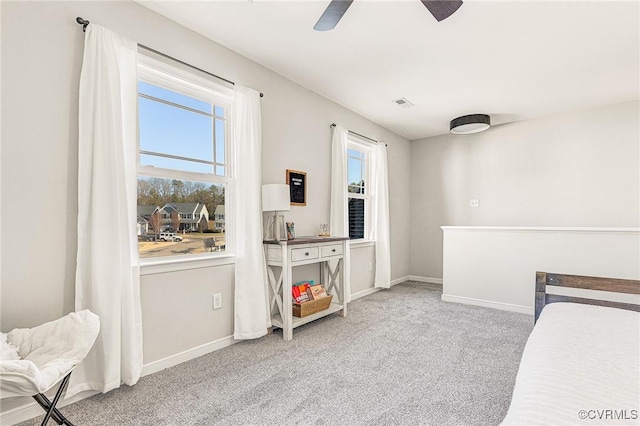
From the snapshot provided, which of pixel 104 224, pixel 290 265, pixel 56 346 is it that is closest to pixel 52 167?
pixel 104 224

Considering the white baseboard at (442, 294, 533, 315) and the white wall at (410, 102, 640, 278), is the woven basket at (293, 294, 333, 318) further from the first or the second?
the white wall at (410, 102, 640, 278)

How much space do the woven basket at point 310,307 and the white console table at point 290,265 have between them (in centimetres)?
4

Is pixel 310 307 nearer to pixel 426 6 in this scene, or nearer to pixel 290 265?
pixel 290 265

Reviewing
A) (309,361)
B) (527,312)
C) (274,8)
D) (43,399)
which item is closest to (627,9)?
(274,8)

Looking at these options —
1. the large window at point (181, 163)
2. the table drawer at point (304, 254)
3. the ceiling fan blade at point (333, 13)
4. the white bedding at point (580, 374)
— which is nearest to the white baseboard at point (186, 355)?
the large window at point (181, 163)

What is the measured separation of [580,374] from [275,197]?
2234 millimetres

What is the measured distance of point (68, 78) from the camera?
1829 mm

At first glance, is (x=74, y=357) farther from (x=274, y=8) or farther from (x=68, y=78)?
(x=274, y=8)

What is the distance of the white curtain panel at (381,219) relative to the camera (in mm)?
4543

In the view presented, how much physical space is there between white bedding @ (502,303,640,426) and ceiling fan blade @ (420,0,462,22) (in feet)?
5.30

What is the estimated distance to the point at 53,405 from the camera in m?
1.44

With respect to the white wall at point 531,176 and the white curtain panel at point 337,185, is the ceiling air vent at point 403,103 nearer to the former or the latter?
the white curtain panel at point 337,185

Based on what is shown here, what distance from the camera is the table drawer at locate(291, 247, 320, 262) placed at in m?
2.82

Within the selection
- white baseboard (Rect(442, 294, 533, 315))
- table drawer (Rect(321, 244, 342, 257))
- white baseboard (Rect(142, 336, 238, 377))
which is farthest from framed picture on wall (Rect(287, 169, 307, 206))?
white baseboard (Rect(442, 294, 533, 315))
